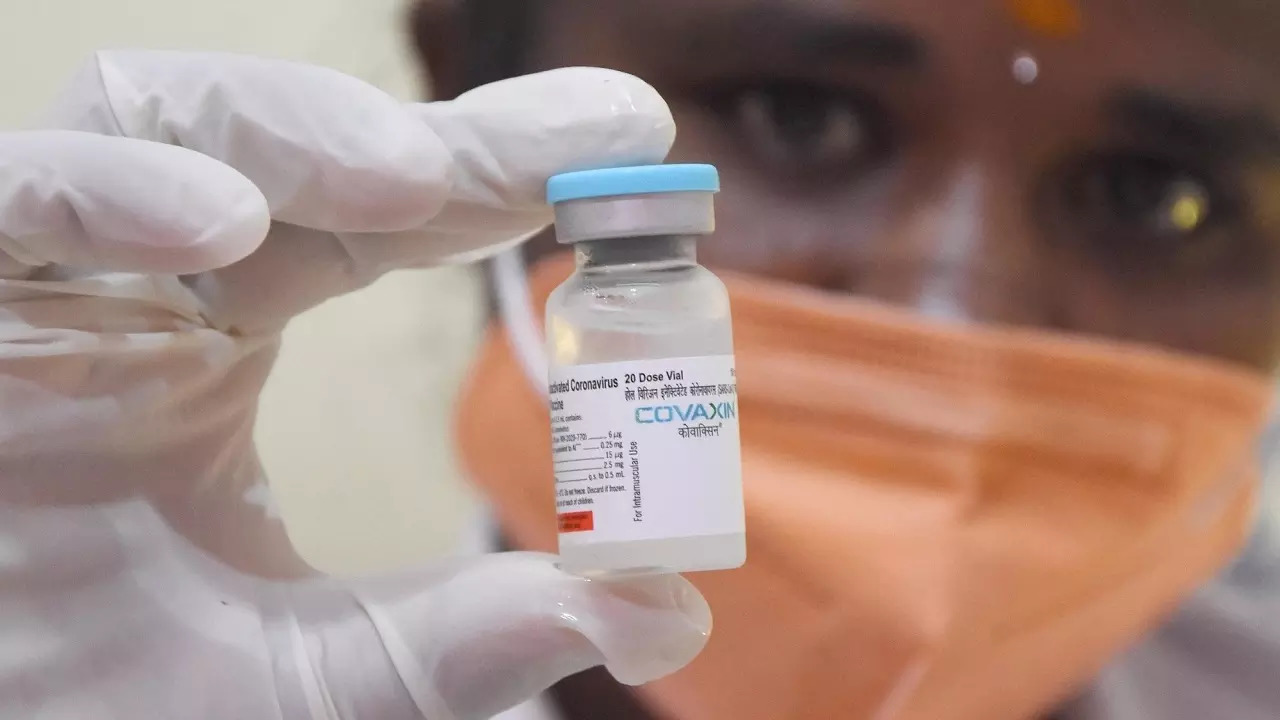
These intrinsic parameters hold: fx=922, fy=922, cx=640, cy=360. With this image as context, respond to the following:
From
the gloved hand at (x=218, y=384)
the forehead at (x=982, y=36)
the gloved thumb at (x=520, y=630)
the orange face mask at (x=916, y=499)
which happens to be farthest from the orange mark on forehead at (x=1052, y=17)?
the gloved thumb at (x=520, y=630)

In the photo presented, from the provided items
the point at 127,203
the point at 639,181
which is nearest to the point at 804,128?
the point at 639,181

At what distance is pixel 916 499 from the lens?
80cm

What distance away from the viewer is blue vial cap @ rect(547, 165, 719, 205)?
0.40 metres

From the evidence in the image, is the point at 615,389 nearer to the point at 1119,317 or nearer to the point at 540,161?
the point at 540,161

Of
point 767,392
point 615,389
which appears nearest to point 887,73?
point 767,392

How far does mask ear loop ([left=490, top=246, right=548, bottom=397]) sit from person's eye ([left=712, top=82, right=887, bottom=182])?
25 centimetres

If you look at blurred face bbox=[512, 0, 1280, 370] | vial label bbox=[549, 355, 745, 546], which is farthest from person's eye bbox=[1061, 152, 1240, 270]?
vial label bbox=[549, 355, 745, 546]

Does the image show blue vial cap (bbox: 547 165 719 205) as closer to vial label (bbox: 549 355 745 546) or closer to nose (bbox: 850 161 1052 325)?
vial label (bbox: 549 355 745 546)

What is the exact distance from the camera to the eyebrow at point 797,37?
0.82m

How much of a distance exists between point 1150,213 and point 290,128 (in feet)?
2.73

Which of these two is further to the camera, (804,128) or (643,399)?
(804,128)

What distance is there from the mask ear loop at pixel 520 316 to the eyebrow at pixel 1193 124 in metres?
0.56

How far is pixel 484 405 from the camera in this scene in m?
0.91

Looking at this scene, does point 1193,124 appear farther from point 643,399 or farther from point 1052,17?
point 643,399
